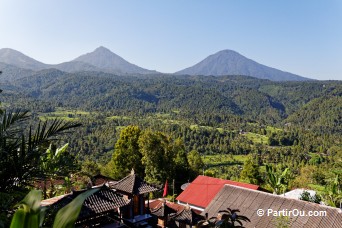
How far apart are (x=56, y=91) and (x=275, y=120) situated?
123 metres

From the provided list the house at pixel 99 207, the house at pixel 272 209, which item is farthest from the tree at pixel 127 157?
the house at pixel 99 207

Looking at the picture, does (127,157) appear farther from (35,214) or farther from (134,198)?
(35,214)

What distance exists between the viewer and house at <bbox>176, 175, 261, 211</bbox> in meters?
19.6

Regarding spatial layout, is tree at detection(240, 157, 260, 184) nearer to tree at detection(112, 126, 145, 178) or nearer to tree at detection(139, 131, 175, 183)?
tree at detection(139, 131, 175, 183)

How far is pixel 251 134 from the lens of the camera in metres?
91.5

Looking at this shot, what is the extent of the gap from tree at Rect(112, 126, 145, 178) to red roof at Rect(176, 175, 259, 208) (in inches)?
318

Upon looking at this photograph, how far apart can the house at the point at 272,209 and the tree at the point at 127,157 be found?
1397 cm

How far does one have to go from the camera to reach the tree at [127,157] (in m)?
27.9

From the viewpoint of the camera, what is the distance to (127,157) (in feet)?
92.2

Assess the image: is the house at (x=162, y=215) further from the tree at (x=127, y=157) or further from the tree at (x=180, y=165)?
the tree at (x=180, y=165)

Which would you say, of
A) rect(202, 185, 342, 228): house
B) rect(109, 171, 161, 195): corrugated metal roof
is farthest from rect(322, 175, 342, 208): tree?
rect(109, 171, 161, 195): corrugated metal roof

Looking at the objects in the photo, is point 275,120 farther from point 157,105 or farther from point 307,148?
point 307,148

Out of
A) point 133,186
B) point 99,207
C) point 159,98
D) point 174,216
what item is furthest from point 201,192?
point 159,98

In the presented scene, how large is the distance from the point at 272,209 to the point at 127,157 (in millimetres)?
16992
